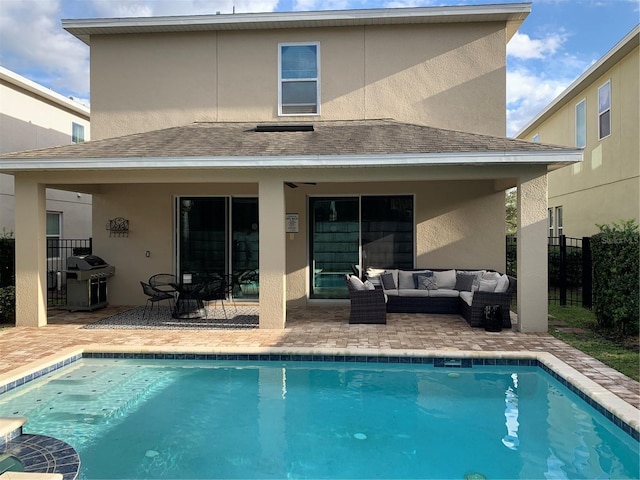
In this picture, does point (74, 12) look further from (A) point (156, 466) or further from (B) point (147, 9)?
(A) point (156, 466)

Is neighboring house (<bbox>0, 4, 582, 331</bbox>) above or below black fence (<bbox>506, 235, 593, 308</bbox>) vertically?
above

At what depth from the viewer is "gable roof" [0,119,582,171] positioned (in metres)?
7.92

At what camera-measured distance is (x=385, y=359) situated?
705 centimetres

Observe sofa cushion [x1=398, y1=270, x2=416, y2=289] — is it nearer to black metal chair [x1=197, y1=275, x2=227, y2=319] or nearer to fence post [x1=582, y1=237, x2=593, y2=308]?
black metal chair [x1=197, y1=275, x2=227, y2=319]

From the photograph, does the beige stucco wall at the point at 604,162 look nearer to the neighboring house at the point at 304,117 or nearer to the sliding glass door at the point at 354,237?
the neighboring house at the point at 304,117

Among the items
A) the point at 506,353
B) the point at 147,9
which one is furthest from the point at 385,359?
the point at 147,9

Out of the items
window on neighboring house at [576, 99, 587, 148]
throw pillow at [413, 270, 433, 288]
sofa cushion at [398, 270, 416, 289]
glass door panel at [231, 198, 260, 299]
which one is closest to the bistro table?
glass door panel at [231, 198, 260, 299]

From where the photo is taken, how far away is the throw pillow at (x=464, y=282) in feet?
34.0

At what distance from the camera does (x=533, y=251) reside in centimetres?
848

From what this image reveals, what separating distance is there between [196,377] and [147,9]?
392 inches

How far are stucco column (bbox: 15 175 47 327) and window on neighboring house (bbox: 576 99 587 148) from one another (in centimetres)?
1641

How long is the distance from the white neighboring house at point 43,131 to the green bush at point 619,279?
15.2m

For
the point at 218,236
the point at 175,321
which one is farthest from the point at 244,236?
the point at 175,321

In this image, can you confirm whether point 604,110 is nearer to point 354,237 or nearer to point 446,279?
point 446,279
